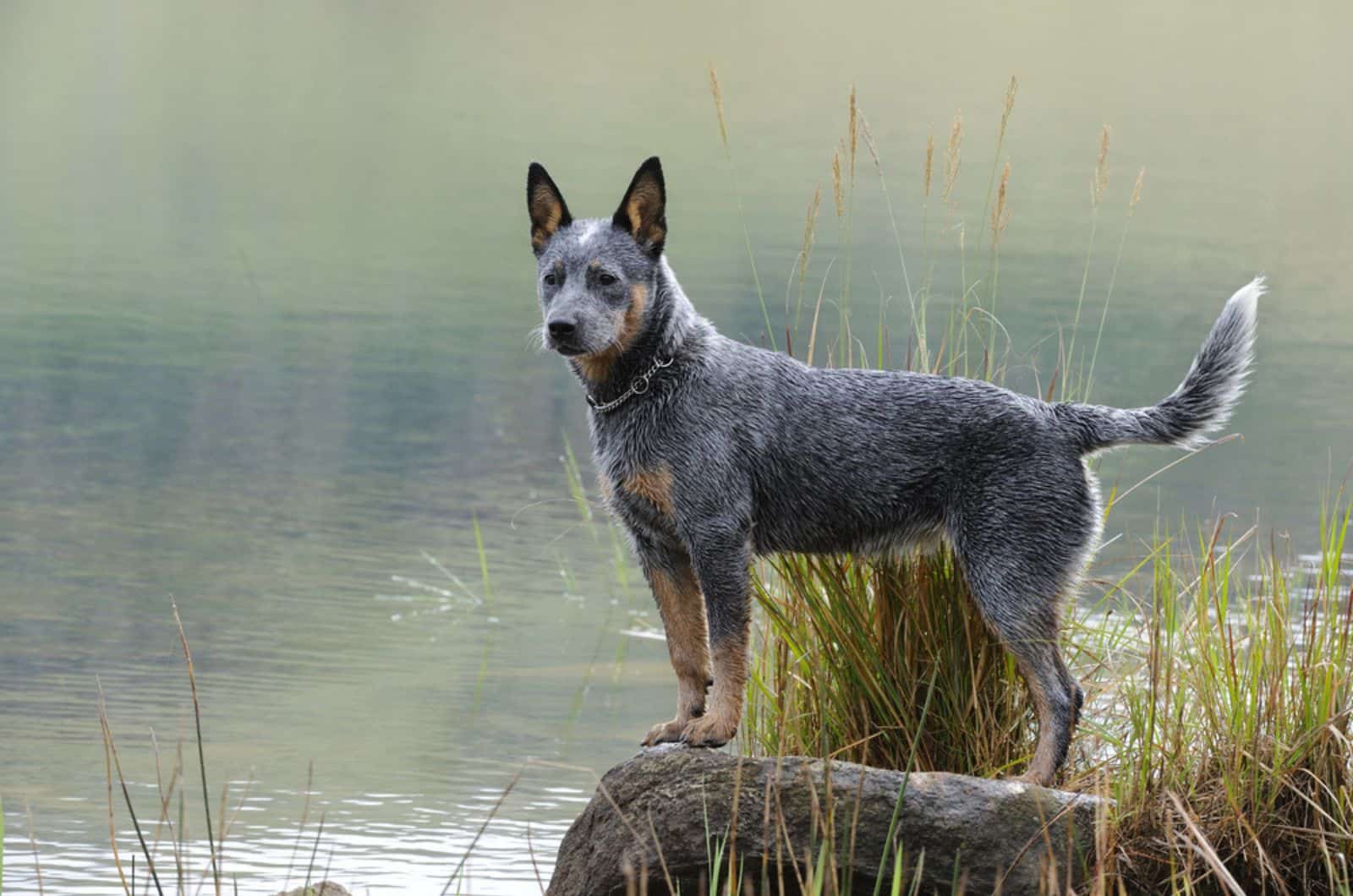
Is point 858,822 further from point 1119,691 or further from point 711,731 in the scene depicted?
point 1119,691

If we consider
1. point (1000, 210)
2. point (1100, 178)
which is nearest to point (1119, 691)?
point (1000, 210)

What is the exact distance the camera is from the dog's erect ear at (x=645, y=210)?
5.54m

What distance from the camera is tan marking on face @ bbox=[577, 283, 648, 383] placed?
Result: 5.50 m

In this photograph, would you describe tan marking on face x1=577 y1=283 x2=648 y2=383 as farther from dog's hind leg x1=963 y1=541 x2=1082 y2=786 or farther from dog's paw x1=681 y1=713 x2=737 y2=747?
dog's hind leg x1=963 y1=541 x2=1082 y2=786

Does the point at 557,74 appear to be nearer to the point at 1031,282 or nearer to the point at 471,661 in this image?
the point at 1031,282

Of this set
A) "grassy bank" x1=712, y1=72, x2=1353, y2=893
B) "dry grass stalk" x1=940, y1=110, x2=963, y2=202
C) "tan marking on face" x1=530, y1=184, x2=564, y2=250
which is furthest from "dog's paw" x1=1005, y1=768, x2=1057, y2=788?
"tan marking on face" x1=530, y1=184, x2=564, y2=250

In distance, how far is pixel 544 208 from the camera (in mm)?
5688

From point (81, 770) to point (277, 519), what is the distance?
18.4 feet

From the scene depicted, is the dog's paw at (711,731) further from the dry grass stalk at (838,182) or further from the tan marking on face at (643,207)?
the dry grass stalk at (838,182)

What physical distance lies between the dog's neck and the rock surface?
3.58 ft

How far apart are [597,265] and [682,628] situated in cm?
110

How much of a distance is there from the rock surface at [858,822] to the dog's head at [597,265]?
47.4 inches

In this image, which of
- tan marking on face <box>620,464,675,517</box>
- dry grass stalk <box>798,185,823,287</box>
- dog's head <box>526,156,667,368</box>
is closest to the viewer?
dog's head <box>526,156,667,368</box>

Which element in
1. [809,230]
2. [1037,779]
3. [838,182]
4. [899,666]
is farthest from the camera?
[809,230]
